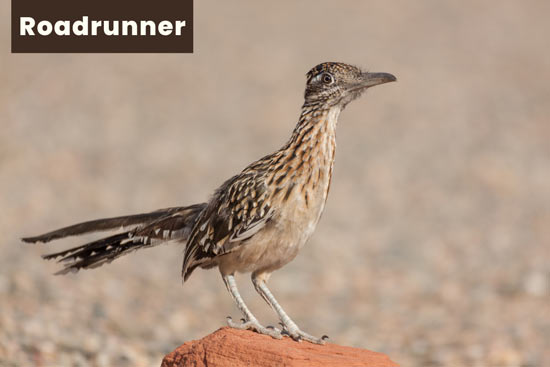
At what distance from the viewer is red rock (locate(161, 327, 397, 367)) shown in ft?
22.7

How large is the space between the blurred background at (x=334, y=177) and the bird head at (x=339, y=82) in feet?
17.3

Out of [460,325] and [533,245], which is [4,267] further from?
[533,245]

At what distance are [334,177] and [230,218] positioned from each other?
14.9 m

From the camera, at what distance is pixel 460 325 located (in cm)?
1502

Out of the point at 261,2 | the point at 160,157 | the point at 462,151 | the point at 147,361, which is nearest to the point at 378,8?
the point at 261,2

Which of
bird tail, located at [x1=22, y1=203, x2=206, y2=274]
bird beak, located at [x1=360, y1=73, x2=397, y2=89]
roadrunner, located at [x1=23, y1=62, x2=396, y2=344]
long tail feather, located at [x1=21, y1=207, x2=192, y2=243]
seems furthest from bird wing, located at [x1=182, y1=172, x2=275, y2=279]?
bird beak, located at [x1=360, y1=73, x2=397, y2=89]

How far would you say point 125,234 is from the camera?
27.0ft

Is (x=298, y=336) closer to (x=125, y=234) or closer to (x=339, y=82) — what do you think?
(x=125, y=234)

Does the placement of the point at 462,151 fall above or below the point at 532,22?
below

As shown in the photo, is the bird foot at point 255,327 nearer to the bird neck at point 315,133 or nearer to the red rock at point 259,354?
the red rock at point 259,354

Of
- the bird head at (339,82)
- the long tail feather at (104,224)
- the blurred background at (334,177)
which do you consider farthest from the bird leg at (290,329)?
the blurred background at (334,177)

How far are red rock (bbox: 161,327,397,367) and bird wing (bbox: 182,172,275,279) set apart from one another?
2.58 feet

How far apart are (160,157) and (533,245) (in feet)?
32.9

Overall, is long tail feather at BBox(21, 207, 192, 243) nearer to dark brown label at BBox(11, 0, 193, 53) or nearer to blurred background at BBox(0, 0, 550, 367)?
blurred background at BBox(0, 0, 550, 367)
